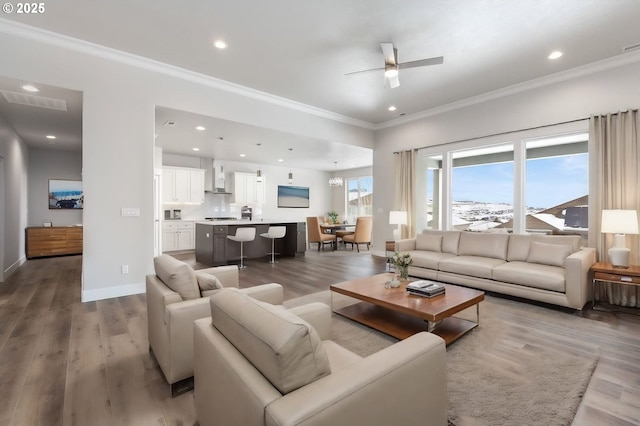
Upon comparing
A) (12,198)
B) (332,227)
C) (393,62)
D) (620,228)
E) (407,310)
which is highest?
(393,62)

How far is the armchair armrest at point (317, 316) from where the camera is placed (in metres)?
1.77

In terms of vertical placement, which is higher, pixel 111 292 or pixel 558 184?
pixel 558 184

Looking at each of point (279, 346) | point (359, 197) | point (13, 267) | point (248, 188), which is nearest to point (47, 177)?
point (13, 267)

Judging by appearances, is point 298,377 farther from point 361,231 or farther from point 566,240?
point 361,231

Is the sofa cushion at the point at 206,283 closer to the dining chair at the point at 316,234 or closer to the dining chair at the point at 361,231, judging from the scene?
the dining chair at the point at 316,234

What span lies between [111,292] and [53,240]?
16.2 feet

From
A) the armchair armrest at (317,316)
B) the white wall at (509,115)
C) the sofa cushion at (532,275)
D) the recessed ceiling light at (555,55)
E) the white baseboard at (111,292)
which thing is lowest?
the white baseboard at (111,292)

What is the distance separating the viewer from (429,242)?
5.20m

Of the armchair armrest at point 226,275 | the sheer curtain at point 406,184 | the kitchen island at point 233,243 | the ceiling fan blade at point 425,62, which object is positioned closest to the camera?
the armchair armrest at point 226,275

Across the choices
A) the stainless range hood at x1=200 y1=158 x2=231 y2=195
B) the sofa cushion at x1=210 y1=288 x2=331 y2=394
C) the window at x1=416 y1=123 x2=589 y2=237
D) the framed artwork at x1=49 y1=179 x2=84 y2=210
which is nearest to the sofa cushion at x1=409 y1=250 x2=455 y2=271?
the window at x1=416 y1=123 x2=589 y2=237

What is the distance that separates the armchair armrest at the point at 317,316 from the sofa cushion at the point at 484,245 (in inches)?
143

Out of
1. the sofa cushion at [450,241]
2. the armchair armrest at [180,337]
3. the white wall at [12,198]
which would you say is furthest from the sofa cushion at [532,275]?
the white wall at [12,198]

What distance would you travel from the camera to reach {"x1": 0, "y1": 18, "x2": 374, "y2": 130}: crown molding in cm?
329

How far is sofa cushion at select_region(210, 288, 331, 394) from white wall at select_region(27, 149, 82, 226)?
9.16 m
